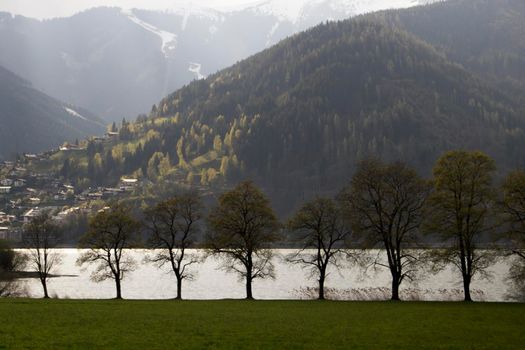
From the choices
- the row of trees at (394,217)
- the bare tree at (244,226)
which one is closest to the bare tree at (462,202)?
the row of trees at (394,217)

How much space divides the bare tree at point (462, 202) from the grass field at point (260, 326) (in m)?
5.55

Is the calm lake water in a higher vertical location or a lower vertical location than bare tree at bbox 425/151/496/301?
lower

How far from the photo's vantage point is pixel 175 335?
34875mm

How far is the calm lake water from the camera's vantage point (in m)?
82.9

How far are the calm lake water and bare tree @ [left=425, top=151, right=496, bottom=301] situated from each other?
62.9ft

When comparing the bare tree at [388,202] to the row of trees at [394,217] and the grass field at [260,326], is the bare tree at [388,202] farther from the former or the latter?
the grass field at [260,326]

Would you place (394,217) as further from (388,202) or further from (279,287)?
(279,287)

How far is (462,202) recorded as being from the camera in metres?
58.9

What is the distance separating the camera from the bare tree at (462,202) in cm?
5816

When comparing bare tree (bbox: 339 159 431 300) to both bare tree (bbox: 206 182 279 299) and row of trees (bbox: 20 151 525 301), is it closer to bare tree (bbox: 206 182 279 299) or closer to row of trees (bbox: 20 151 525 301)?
row of trees (bbox: 20 151 525 301)

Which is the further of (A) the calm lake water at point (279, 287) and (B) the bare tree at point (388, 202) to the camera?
(A) the calm lake water at point (279, 287)

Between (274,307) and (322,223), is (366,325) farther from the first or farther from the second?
(322,223)

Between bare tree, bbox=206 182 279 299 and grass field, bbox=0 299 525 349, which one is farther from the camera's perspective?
bare tree, bbox=206 182 279 299

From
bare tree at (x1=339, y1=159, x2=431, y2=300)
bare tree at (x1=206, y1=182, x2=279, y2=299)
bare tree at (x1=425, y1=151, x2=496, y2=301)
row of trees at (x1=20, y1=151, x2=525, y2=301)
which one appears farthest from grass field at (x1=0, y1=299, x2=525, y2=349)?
bare tree at (x1=206, y1=182, x2=279, y2=299)
